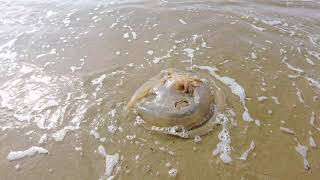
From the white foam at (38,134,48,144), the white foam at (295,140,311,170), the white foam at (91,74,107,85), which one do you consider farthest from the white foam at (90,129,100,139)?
the white foam at (295,140,311,170)

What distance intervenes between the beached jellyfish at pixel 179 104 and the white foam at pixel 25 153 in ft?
4.41

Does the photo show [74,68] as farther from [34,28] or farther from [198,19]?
[198,19]

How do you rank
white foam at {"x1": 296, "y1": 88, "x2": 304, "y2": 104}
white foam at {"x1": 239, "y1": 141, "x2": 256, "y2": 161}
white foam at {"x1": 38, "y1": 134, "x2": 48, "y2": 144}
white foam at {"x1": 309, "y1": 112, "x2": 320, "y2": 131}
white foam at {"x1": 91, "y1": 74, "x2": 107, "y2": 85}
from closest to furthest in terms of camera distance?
white foam at {"x1": 239, "y1": 141, "x2": 256, "y2": 161} → white foam at {"x1": 38, "y1": 134, "x2": 48, "y2": 144} → white foam at {"x1": 309, "y1": 112, "x2": 320, "y2": 131} → white foam at {"x1": 296, "y1": 88, "x2": 304, "y2": 104} → white foam at {"x1": 91, "y1": 74, "x2": 107, "y2": 85}

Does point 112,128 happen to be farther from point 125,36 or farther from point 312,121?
point 312,121

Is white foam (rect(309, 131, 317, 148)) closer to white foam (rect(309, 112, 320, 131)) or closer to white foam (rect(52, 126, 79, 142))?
white foam (rect(309, 112, 320, 131))

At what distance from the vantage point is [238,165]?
13.9ft

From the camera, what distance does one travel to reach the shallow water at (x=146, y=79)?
170 inches

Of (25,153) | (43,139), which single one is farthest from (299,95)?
(25,153)

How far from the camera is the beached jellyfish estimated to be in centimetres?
468

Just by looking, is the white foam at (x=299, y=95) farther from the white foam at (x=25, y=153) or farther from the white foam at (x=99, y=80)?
the white foam at (x=25, y=153)

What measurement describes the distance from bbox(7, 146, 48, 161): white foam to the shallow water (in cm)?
6

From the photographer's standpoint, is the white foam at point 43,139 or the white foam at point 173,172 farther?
the white foam at point 43,139

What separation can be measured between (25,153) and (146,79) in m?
2.11

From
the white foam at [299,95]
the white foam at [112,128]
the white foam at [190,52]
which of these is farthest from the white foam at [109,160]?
the white foam at [299,95]
